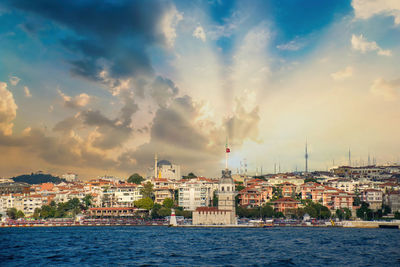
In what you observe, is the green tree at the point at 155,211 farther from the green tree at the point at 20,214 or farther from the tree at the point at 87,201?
the green tree at the point at 20,214

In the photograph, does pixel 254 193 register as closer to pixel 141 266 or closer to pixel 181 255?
pixel 181 255

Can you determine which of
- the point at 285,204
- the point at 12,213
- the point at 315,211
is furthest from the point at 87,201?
the point at 315,211

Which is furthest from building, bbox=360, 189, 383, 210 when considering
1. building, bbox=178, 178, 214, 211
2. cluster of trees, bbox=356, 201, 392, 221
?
building, bbox=178, 178, 214, 211

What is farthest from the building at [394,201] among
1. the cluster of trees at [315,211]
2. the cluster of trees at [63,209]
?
the cluster of trees at [63,209]

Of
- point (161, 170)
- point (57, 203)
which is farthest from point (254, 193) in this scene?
point (161, 170)

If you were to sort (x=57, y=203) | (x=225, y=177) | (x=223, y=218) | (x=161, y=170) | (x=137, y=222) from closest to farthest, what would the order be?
(x=223, y=218), (x=225, y=177), (x=137, y=222), (x=57, y=203), (x=161, y=170)
